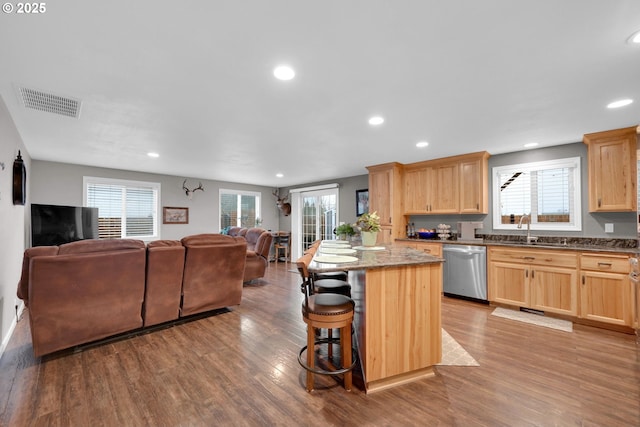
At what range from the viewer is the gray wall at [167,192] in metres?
4.84

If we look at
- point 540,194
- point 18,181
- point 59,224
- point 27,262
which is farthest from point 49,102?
point 540,194

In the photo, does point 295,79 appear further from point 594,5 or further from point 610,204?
point 610,204

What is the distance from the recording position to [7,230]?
2625 mm

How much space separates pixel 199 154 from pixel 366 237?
311 centimetres

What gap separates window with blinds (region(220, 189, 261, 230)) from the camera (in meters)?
7.39

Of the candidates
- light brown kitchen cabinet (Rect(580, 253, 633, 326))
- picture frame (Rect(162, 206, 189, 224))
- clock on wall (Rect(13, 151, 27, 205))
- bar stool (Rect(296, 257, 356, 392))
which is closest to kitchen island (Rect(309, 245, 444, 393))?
bar stool (Rect(296, 257, 356, 392))

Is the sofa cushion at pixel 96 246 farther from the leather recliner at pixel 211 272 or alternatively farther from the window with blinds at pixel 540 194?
the window with blinds at pixel 540 194

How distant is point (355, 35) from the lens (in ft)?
5.08

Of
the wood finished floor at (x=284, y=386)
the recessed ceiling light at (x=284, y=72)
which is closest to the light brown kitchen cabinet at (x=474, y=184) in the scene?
the wood finished floor at (x=284, y=386)

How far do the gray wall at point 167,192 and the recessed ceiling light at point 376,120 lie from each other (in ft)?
17.6

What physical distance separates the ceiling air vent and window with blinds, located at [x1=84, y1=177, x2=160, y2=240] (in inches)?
131

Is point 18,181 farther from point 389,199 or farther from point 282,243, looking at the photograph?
point 282,243

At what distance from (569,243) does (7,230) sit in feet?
22.0

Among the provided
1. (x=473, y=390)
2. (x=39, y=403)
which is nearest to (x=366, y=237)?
(x=473, y=390)
